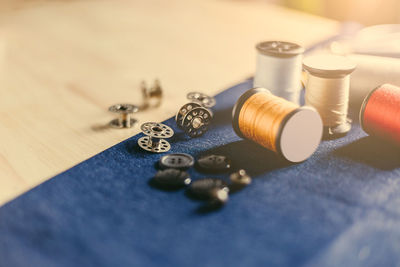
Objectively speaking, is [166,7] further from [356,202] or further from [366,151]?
[356,202]

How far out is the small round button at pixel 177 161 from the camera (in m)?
1.47

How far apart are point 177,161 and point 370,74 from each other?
98 centimetres

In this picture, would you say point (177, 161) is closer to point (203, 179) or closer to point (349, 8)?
point (203, 179)

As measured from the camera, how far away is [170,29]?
10.7 ft

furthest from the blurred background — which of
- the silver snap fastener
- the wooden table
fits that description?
the silver snap fastener

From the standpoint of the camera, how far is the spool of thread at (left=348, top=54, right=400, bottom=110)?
186cm

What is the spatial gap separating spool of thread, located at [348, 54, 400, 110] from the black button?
0.79m

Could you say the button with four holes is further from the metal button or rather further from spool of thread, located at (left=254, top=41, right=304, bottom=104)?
spool of thread, located at (left=254, top=41, right=304, bottom=104)

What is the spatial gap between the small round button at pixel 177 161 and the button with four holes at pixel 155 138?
95 mm

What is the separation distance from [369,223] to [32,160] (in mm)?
1122

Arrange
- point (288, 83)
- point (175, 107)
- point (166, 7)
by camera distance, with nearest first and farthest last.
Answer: point (288, 83) → point (175, 107) → point (166, 7)

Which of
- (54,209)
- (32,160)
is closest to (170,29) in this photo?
(32,160)

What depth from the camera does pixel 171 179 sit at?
1385 mm

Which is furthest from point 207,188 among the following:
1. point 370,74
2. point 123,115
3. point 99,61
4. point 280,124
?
point 99,61
